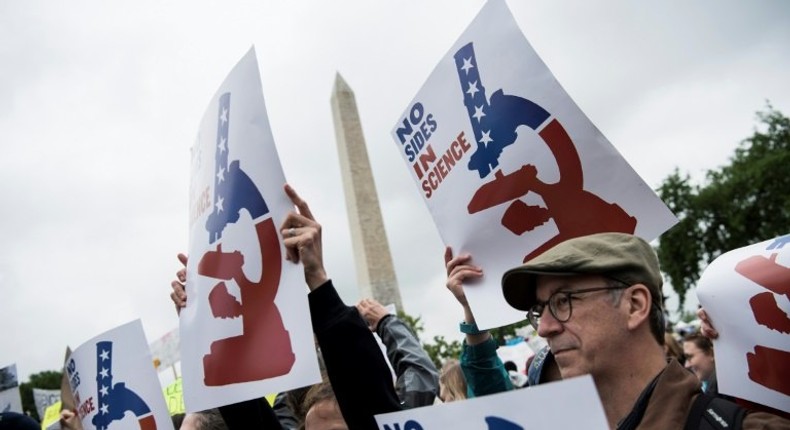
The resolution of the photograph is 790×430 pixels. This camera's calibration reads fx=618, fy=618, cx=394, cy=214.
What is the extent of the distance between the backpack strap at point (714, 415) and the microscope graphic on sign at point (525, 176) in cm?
85

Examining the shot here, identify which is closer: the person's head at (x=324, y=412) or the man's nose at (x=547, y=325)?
the man's nose at (x=547, y=325)

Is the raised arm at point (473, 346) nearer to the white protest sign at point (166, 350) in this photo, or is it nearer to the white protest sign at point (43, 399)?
the white protest sign at point (43, 399)

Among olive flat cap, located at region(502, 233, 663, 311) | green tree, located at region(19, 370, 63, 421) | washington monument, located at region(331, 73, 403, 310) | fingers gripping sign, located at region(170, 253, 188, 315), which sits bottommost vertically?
green tree, located at region(19, 370, 63, 421)

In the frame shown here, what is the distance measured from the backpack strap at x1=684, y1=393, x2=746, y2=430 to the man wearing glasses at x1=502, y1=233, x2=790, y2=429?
0.15 m

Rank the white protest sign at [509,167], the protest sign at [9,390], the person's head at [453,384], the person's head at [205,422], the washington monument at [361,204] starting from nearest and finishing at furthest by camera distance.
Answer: the white protest sign at [509,167]
the person's head at [205,422]
the person's head at [453,384]
the protest sign at [9,390]
the washington monument at [361,204]

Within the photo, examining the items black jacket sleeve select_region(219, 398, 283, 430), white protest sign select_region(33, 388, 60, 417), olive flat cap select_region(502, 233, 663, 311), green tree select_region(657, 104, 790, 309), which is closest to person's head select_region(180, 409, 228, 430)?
black jacket sleeve select_region(219, 398, 283, 430)

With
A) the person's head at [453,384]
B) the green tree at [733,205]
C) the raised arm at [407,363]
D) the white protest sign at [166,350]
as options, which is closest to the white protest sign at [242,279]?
the raised arm at [407,363]

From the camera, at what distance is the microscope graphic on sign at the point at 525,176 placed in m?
2.18

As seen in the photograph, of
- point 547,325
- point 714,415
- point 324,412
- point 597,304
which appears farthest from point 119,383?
point 714,415

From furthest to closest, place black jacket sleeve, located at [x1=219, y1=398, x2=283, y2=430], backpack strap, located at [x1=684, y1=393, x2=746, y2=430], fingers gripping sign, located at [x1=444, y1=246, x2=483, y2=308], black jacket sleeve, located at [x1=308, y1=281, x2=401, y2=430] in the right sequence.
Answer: black jacket sleeve, located at [x1=219, y1=398, x2=283, y2=430], fingers gripping sign, located at [x1=444, y1=246, x2=483, y2=308], black jacket sleeve, located at [x1=308, y1=281, x2=401, y2=430], backpack strap, located at [x1=684, y1=393, x2=746, y2=430]

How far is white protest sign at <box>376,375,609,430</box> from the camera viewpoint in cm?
105

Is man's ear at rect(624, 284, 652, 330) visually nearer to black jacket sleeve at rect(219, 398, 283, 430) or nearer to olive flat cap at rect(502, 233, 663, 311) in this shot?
olive flat cap at rect(502, 233, 663, 311)

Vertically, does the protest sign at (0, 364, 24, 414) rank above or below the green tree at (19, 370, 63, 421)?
above

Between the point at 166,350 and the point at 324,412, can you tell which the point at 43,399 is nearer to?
the point at 324,412
